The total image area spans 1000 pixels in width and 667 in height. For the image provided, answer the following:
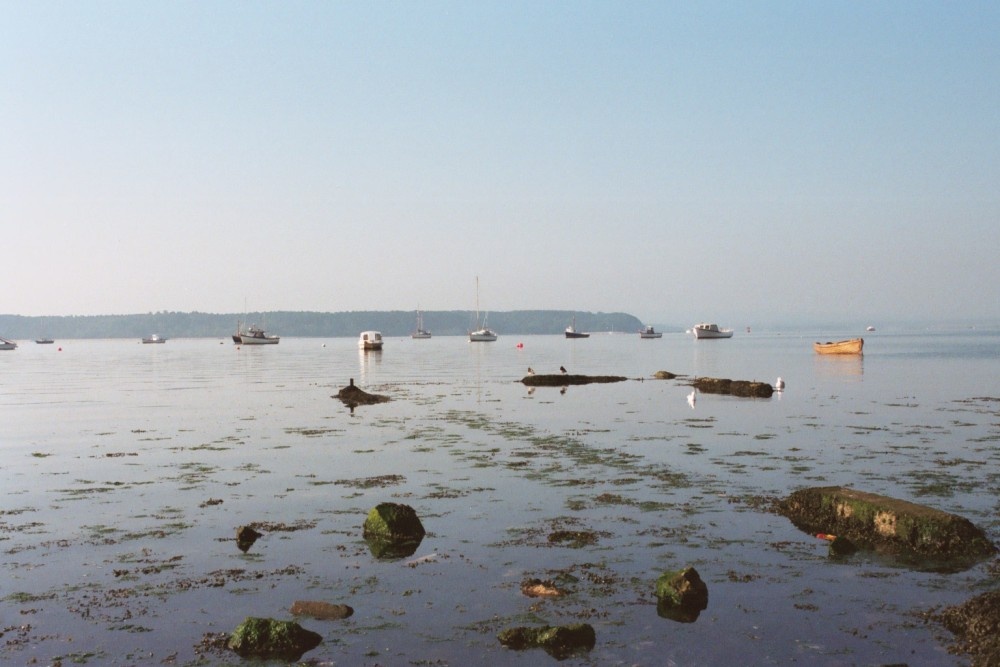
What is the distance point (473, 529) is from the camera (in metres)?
17.2

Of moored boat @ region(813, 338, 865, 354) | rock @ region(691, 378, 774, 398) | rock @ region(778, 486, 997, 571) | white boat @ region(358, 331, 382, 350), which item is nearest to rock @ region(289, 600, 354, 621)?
rock @ region(778, 486, 997, 571)

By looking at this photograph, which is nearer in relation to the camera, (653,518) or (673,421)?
(653,518)

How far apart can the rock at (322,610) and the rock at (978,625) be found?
8528 mm

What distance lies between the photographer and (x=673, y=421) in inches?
1446

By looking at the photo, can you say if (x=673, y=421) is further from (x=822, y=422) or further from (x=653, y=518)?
(x=653, y=518)

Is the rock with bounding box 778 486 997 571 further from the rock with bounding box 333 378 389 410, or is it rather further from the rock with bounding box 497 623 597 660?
the rock with bounding box 333 378 389 410

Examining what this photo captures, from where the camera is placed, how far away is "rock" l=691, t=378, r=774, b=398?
4922cm

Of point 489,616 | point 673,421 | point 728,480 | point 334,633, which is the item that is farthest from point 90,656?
point 673,421

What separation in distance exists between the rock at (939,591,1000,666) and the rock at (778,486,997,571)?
2.68 metres

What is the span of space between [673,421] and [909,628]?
83.4 ft

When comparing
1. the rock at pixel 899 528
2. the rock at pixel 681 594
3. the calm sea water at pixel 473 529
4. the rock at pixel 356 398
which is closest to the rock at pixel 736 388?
the calm sea water at pixel 473 529

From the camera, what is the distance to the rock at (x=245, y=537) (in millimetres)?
15914

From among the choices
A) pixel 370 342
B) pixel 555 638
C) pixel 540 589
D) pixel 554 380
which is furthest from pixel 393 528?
pixel 370 342

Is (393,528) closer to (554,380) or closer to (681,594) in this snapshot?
(681,594)
